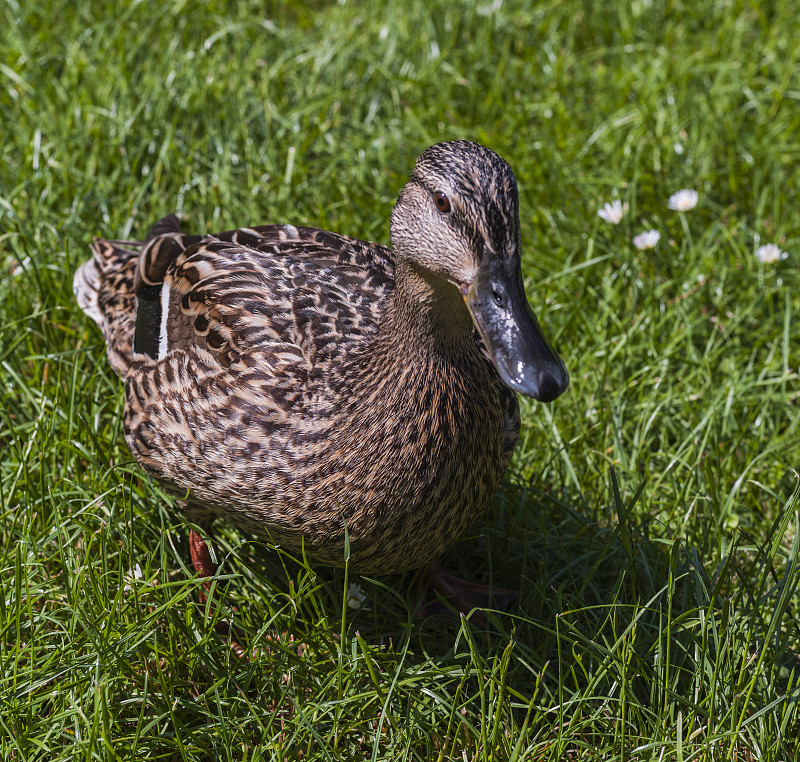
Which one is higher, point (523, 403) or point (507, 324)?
point (507, 324)

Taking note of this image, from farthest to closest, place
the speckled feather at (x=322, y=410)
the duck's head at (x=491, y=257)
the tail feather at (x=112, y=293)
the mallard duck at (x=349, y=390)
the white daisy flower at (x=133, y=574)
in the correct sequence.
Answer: the tail feather at (x=112, y=293) < the white daisy flower at (x=133, y=574) < the speckled feather at (x=322, y=410) < the mallard duck at (x=349, y=390) < the duck's head at (x=491, y=257)

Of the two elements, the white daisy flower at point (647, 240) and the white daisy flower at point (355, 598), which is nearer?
the white daisy flower at point (355, 598)

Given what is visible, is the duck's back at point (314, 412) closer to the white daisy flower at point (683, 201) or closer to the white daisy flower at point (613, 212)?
the white daisy flower at point (613, 212)

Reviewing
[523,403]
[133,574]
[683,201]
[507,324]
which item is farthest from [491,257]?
[683,201]

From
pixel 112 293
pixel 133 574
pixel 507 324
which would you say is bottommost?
pixel 133 574

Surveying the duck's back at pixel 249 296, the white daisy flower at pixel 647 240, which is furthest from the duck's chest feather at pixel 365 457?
the white daisy flower at pixel 647 240

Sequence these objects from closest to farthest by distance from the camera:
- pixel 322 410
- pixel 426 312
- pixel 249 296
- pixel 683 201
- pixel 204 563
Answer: pixel 426 312 < pixel 322 410 < pixel 249 296 < pixel 204 563 < pixel 683 201

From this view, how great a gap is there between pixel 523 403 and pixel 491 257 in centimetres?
151

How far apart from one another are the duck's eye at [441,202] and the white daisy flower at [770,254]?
2280 mm

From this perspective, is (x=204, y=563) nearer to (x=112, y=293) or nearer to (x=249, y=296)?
(x=249, y=296)

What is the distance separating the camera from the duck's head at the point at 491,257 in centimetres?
220

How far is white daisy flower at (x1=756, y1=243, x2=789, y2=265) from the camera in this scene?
160 inches

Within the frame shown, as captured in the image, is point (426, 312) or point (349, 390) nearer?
point (426, 312)

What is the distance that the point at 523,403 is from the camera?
12.0ft
